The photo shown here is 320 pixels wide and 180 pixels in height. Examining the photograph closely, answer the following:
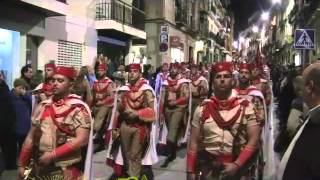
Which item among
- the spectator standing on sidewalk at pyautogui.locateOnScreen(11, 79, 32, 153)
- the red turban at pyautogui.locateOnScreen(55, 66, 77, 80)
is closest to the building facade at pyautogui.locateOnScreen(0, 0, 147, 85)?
the spectator standing on sidewalk at pyautogui.locateOnScreen(11, 79, 32, 153)

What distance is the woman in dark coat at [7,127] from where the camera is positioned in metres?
10.1

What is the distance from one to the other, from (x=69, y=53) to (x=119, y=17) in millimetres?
6626

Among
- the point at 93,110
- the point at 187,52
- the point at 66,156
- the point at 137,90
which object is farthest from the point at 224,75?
the point at 187,52

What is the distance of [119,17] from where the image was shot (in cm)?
2817

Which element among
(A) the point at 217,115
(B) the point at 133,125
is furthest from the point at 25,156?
(B) the point at 133,125

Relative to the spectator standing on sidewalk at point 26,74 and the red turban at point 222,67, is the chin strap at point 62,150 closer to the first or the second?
the red turban at point 222,67

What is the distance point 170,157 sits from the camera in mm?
12211

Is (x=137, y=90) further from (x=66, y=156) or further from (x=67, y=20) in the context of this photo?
(x=67, y=20)

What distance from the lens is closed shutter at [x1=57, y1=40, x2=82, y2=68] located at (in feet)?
70.0

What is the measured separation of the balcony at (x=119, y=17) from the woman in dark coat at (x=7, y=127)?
1482 centimetres

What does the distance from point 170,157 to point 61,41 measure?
10.2m

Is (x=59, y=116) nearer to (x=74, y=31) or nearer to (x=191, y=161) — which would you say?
(x=191, y=161)

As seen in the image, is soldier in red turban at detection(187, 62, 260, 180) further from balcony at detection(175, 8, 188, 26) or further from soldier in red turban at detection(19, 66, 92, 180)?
balcony at detection(175, 8, 188, 26)

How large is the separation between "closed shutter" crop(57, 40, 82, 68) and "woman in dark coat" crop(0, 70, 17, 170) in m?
10.7
